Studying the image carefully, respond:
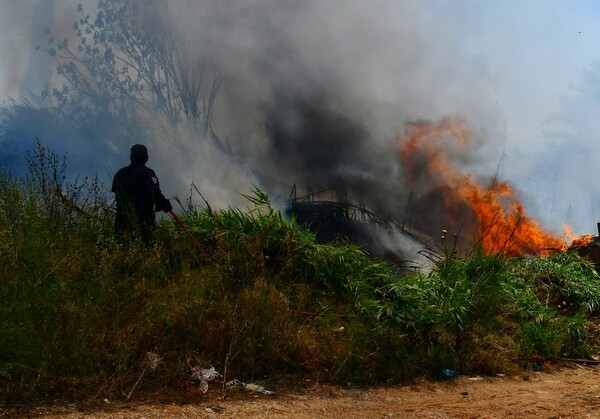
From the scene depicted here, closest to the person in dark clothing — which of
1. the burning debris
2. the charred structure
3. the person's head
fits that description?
the person's head

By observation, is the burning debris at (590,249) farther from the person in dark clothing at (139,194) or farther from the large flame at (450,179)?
the person in dark clothing at (139,194)

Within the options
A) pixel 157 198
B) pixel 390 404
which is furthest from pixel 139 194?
pixel 390 404

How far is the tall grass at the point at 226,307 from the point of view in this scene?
163 inches

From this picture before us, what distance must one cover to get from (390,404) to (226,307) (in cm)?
151

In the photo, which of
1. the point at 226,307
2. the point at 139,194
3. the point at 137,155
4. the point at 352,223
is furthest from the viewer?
the point at 352,223

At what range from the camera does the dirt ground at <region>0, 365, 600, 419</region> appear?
12.5 feet

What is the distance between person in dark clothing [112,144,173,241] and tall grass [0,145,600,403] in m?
0.20

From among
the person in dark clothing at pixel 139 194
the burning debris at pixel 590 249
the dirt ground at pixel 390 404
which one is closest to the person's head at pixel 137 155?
the person in dark clothing at pixel 139 194

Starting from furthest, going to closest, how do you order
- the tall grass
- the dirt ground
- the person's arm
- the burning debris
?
1. the burning debris
2. the person's arm
3. the tall grass
4. the dirt ground

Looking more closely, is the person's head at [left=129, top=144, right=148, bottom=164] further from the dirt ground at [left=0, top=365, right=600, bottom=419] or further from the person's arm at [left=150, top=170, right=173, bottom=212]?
the dirt ground at [left=0, top=365, right=600, bottom=419]

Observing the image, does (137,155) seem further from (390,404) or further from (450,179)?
(450,179)

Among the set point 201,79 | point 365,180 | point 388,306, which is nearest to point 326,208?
point 365,180

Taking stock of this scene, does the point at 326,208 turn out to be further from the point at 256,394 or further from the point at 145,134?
the point at 256,394

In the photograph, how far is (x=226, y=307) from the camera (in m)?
4.87
